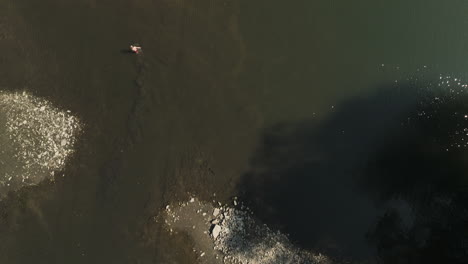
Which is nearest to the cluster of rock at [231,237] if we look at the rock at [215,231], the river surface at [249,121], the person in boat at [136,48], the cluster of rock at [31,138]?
the rock at [215,231]

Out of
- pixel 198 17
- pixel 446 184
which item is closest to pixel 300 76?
pixel 198 17

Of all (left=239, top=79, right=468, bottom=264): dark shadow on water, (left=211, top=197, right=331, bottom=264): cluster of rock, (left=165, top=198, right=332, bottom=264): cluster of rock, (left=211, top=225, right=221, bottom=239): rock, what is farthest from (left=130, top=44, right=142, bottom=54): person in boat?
(left=211, top=225, right=221, bottom=239): rock

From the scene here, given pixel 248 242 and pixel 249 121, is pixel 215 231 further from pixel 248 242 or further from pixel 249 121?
pixel 249 121

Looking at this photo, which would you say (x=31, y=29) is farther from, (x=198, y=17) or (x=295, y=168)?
(x=295, y=168)

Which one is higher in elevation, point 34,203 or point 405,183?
point 405,183

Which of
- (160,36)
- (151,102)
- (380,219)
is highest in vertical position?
(160,36)

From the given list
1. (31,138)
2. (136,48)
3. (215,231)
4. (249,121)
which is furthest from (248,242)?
(31,138)
